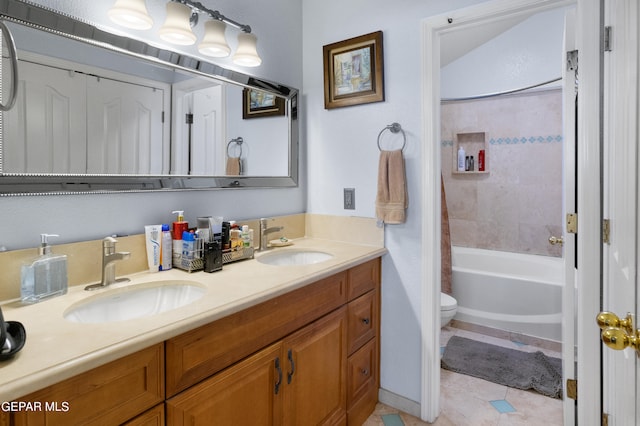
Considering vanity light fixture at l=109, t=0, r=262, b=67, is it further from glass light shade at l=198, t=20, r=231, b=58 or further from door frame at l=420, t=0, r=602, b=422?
door frame at l=420, t=0, r=602, b=422

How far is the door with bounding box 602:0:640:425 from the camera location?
85 cm

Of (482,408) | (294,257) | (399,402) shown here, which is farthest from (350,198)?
(482,408)

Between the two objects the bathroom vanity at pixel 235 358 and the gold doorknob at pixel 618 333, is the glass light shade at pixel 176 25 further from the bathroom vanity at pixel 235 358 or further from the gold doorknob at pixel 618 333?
the gold doorknob at pixel 618 333

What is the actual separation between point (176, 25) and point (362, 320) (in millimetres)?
1572

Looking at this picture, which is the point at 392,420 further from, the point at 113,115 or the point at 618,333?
the point at 113,115

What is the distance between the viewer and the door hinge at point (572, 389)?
1.61 metres

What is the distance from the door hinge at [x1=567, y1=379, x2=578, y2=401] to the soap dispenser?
81.3 inches

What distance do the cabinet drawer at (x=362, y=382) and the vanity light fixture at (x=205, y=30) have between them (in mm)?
1575

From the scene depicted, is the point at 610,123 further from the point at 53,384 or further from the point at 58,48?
the point at 58,48

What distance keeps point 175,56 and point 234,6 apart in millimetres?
511

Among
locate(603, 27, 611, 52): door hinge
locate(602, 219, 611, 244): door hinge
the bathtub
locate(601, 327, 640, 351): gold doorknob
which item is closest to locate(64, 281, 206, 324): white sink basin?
locate(601, 327, 640, 351): gold doorknob

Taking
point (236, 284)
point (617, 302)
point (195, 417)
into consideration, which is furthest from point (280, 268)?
point (617, 302)

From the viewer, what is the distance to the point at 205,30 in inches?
64.5

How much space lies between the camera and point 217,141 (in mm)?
1754
